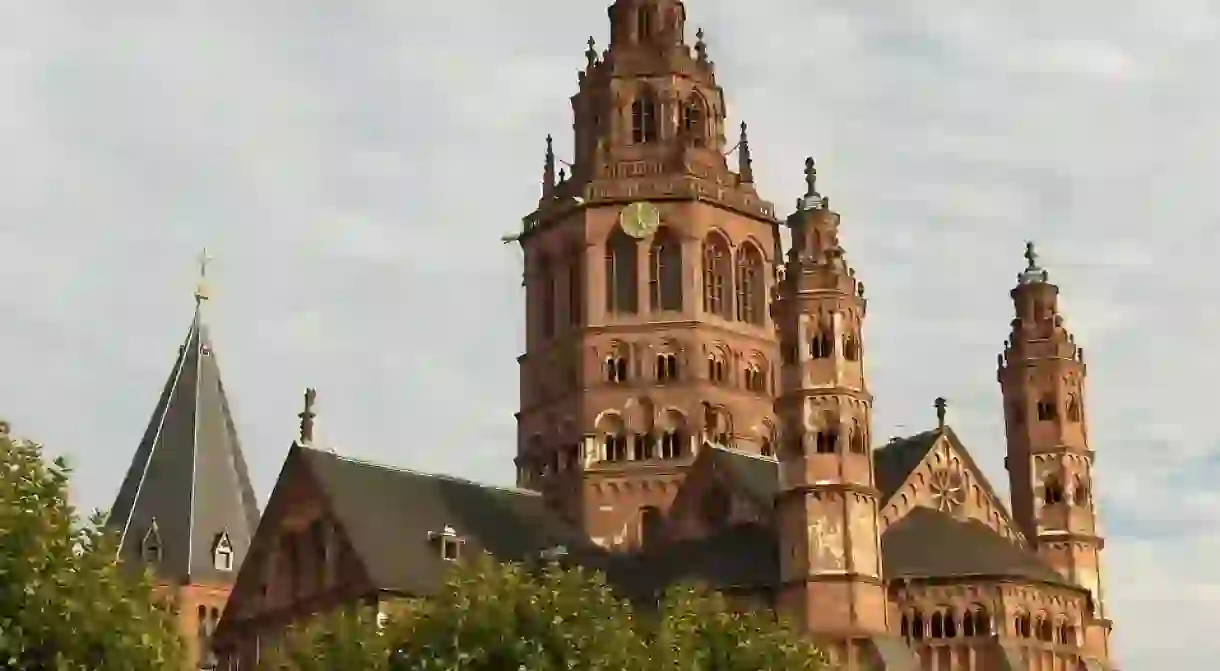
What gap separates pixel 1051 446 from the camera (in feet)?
277

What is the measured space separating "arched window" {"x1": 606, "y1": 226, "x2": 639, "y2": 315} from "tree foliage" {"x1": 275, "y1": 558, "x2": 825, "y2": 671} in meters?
35.8

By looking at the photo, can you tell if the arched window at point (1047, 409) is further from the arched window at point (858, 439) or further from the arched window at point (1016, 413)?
the arched window at point (858, 439)

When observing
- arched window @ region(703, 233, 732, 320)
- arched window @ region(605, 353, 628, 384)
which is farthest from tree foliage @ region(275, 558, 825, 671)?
arched window @ region(703, 233, 732, 320)

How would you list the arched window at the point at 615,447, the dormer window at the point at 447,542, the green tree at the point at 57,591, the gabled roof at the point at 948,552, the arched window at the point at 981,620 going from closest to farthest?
the green tree at the point at 57,591 < the arched window at the point at 981,620 < the gabled roof at the point at 948,552 < the dormer window at the point at 447,542 < the arched window at the point at 615,447

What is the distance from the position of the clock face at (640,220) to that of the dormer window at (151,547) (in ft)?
103

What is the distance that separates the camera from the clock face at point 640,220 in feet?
299

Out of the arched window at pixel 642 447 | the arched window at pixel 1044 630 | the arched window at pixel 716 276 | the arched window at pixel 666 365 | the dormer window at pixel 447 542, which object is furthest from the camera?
the arched window at pixel 716 276

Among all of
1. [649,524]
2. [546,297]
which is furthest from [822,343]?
[546,297]

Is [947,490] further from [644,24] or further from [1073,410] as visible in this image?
[644,24]

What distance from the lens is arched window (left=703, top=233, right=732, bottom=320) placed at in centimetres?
9162

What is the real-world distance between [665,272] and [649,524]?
40.4 ft

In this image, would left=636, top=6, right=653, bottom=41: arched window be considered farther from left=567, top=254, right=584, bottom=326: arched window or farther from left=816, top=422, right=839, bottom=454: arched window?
left=816, top=422, right=839, bottom=454: arched window

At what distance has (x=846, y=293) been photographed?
249 feet

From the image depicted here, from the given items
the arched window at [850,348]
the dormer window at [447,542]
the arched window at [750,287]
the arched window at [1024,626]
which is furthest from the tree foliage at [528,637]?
the arched window at [750,287]
